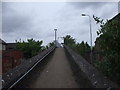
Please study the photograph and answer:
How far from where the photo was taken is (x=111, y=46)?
7891mm

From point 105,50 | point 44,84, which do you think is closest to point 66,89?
point 44,84

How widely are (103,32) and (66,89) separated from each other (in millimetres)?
2343

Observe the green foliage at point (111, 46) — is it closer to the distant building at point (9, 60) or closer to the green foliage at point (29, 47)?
the distant building at point (9, 60)

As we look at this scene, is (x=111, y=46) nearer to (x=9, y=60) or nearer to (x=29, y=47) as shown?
(x=9, y=60)

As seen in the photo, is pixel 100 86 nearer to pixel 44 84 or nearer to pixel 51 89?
pixel 51 89

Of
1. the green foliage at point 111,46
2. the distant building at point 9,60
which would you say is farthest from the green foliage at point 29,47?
the green foliage at point 111,46

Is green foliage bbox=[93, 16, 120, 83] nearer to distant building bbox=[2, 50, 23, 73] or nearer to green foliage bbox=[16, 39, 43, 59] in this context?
distant building bbox=[2, 50, 23, 73]

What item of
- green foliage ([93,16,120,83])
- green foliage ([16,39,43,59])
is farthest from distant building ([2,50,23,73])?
green foliage ([93,16,120,83])

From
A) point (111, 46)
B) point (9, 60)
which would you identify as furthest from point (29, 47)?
point (111, 46)

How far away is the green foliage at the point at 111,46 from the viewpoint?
25.1ft

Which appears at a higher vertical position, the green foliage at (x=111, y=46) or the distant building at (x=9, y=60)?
the green foliage at (x=111, y=46)

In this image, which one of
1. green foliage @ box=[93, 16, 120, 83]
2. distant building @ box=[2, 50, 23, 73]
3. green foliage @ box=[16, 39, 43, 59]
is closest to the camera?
green foliage @ box=[93, 16, 120, 83]

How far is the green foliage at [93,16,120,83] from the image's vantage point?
7.65 metres

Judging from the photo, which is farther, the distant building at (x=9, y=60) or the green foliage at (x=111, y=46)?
the distant building at (x=9, y=60)
